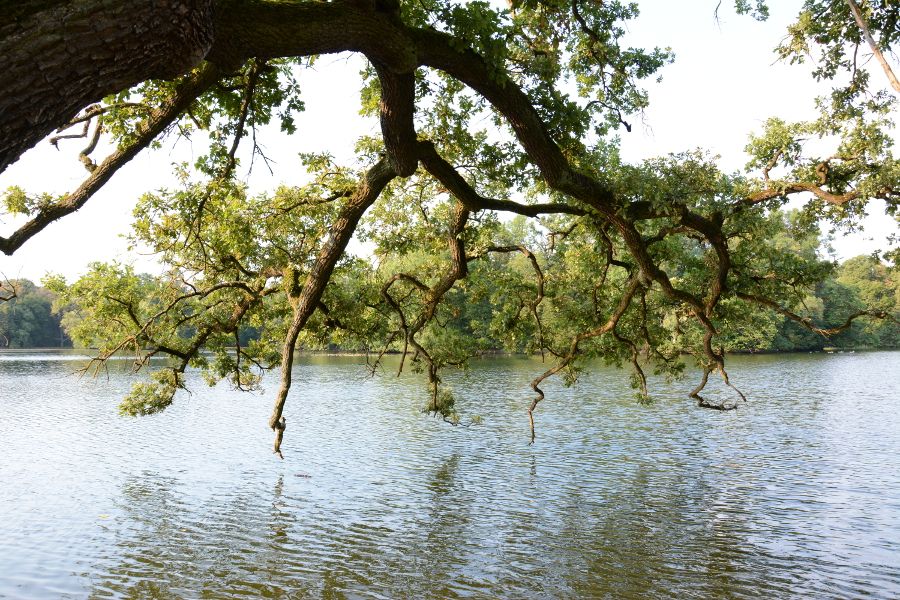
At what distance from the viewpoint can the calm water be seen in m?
9.95

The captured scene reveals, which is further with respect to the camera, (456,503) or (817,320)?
(817,320)

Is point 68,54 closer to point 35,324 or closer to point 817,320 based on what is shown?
point 817,320

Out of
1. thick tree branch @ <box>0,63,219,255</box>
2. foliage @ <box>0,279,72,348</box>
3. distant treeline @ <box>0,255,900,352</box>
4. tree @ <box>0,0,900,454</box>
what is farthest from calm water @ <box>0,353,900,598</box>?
foliage @ <box>0,279,72,348</box>

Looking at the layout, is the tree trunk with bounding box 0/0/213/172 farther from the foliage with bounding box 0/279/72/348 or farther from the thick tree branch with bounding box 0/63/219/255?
the foliage with bounding box 0/279/72/348

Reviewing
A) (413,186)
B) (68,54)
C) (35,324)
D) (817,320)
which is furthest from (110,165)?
(35,324)

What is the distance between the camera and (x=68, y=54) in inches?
98.9

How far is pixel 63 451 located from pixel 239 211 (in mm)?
12459

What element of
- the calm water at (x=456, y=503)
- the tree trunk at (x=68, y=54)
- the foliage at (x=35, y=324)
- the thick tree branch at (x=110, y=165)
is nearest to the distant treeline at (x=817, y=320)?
the foliage at (x=35, y=324)

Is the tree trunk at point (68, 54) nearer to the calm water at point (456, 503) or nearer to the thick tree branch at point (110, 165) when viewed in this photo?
the thick tree branch at point (110, 165)

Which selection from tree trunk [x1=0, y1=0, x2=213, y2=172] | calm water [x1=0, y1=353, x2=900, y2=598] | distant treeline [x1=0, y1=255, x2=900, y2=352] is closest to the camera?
tree trunk [x1=0, y1=0, x2=213, y2=172]

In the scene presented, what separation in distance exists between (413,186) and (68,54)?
10378 millimetres

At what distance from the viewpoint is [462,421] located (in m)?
23.4

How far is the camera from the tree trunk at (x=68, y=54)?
239 cm

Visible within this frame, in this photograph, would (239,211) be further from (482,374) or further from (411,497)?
(482,374)
